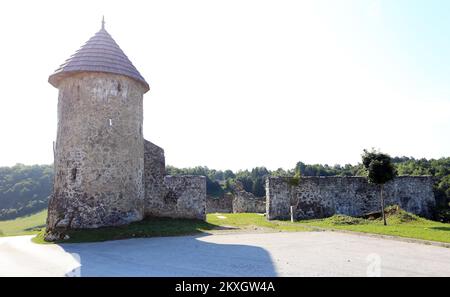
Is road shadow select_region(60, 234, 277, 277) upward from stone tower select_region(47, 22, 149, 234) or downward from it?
downward

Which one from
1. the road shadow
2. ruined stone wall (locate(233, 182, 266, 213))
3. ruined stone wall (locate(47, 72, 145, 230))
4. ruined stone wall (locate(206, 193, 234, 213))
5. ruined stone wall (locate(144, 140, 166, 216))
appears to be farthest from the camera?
ruined stone wall (locate(206, 193, 234, 213))

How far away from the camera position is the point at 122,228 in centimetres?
1550

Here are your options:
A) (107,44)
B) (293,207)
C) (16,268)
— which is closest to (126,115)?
(107,44)

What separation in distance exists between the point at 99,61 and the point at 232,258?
449 inches

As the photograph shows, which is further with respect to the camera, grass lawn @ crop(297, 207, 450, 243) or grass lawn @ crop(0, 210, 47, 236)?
grass lawn @ crop(0, 210, 47, 236)

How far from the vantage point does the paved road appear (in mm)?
7934

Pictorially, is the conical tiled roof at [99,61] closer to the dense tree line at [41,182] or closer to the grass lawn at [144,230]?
the grass lawn at [144,230]

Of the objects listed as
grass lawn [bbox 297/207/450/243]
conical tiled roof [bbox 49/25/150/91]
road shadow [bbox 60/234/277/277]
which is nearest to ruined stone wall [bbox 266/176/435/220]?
grass lawn [bbox 297/207/450/243]

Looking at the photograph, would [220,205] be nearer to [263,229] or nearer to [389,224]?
[263,229]

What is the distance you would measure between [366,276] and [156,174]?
Answer: 14566mm

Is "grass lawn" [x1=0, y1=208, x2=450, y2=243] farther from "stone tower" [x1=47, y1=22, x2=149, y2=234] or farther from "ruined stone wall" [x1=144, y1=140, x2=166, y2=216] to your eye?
"ruined stone wall" [x1=144, y1=140, x2=166, y2=216]

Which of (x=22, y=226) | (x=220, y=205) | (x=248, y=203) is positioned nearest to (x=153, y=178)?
(x=248, y=203)

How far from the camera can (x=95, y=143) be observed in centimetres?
1625
